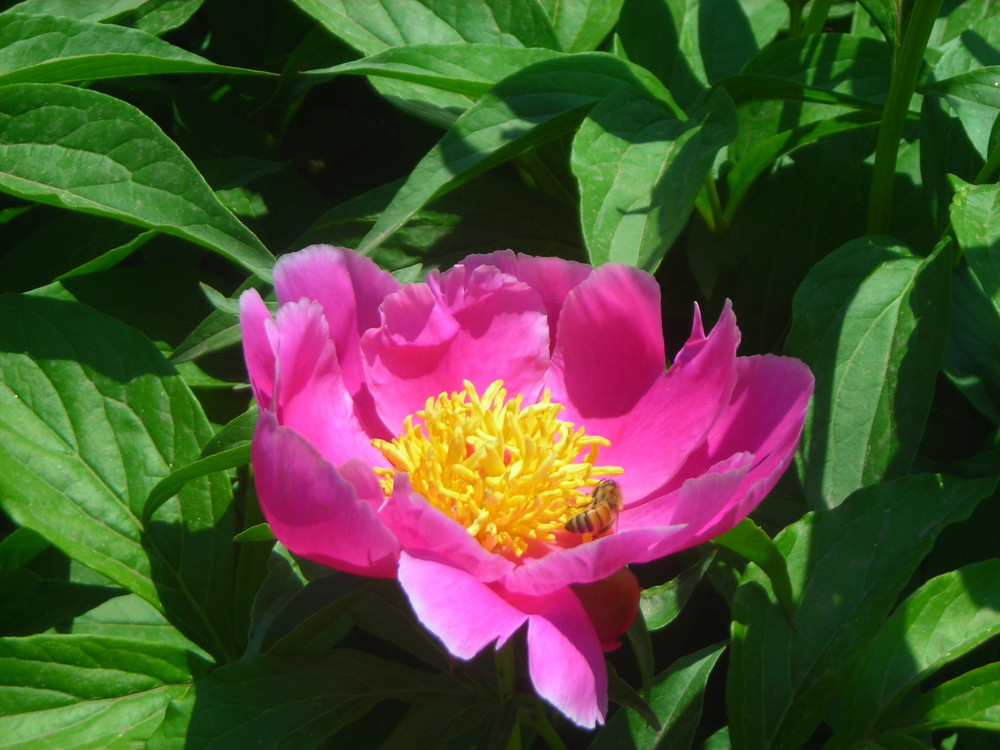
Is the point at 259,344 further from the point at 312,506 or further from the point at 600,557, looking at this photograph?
the point at 600,557

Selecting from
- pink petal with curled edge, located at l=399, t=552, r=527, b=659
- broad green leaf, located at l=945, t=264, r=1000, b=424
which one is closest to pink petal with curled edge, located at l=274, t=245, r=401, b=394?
pink petal with curled edge, located at l=399, t=552, r=527, b=659

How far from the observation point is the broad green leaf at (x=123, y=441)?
1.20 m

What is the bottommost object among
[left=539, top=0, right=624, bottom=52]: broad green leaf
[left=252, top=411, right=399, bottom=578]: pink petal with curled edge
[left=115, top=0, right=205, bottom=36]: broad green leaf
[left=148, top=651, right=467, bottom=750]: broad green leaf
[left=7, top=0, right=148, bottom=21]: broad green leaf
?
[left=148, top=651, right=467, bottom=750]: broad green leaf

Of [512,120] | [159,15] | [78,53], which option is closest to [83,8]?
[159,15]

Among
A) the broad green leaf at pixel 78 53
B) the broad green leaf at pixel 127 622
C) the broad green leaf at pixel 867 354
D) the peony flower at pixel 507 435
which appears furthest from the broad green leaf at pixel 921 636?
the broad green leaf at pixel 78 53

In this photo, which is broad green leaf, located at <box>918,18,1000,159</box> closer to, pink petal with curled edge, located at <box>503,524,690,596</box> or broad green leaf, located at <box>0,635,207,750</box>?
pink petal with curled edge, located at <box>503,524,690,596</box>

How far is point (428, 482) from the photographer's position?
113 cm

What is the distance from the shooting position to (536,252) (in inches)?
59.0

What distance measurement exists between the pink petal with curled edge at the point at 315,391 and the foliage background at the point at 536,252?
0.08 meters

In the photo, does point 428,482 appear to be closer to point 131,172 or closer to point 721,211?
point 131,172

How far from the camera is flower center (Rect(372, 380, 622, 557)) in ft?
3.71

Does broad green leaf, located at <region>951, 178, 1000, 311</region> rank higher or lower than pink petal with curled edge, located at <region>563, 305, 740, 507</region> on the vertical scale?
higher

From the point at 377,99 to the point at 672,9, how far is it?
52 centimetres

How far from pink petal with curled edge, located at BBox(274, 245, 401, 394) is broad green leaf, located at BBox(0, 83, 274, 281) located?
8 centimetres
